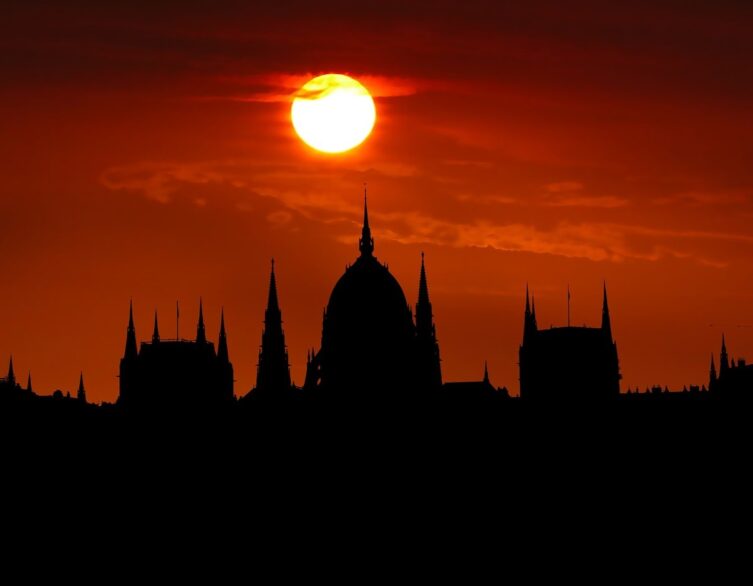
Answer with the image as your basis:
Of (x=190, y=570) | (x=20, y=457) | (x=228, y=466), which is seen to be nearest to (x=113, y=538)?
(x=190, y=570)

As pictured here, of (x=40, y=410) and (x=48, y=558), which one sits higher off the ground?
(x=40, y=410)

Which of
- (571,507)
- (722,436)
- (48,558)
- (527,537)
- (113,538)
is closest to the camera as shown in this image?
(48,558)

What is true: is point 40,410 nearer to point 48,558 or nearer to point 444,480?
point 444,480

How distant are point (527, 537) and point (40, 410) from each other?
153ft

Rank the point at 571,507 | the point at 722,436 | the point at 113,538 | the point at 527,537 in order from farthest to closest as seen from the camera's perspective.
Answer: the point at 722,436 < the point at 571,507 < the point at 527,537 < the point at 113,538

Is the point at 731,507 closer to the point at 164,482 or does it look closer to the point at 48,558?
the point at 164,482

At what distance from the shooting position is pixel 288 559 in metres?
151

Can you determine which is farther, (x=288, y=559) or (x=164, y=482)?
(x=164, y=482)

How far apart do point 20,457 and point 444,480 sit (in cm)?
3684

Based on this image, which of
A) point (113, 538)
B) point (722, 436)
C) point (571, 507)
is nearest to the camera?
point (113, 538)

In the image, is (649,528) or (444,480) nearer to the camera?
(649,528)

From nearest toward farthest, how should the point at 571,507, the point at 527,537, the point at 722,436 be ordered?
the point at 527,537, the point at 571,507, the point at 722,436

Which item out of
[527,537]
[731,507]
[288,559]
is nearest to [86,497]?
[288,559]

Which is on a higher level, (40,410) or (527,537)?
(40,410)
